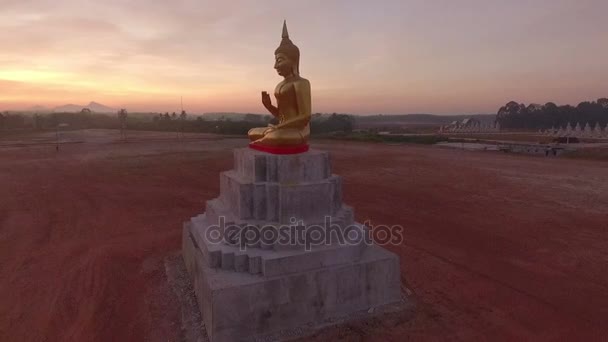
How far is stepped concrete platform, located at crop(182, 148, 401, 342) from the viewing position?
4.85 metres

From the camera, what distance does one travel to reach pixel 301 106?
18.9 ft

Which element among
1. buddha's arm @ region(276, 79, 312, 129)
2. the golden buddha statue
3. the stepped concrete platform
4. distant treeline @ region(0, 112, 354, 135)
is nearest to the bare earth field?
the stepped concrete platform

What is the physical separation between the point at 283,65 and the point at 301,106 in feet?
2.41

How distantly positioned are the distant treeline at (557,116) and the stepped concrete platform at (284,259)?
233 ft

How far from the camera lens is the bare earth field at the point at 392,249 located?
5176mm

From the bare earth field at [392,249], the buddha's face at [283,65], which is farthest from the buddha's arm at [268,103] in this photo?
the bare earth field at [392,249]

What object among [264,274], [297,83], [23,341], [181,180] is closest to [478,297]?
[264,274]

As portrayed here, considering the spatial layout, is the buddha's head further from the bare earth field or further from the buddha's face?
the bare earth field

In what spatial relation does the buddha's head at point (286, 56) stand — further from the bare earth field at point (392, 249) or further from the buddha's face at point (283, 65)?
the bare earth field at point (392, 249)

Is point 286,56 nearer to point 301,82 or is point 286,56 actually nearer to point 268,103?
point 301,82

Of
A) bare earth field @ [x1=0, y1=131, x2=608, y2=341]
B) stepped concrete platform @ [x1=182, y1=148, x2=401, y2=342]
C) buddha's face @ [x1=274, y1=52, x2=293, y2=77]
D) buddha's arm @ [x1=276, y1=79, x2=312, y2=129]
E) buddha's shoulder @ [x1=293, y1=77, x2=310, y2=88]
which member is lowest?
bare earth field @ [x1=0, y1=131, x2=608, y2=341]

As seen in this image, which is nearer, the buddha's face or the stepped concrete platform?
the stepped concrete platform

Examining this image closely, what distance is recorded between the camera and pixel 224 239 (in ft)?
18.6

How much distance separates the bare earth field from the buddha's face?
162 inches
